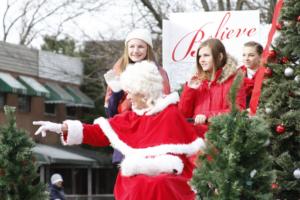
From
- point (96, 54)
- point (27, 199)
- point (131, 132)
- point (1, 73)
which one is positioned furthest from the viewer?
point (1, 73)

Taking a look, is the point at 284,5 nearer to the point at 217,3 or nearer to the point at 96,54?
the point at 217,3

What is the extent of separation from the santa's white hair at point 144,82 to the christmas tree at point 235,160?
1147 millimetres

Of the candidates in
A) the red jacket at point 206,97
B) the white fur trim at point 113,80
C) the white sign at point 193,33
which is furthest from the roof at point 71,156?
the red jacket at point 206,97

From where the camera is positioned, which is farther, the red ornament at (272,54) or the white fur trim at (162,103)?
the red ornament at (272,54)

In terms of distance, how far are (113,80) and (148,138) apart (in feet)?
3.57

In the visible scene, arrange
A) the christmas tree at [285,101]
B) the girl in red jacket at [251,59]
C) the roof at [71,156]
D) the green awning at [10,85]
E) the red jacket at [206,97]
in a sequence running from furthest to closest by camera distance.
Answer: the roof at [71,156] < the green awning at [10,85] < the girl in red jacket at [251,59] < the red jacket at [206,97] < the christmas tree at [285,101]

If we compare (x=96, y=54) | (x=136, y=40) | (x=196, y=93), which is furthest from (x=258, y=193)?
(x=96, y=54)

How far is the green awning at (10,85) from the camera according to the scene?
34.7 meters

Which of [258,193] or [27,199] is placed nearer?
[258,193]

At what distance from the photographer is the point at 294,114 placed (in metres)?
6.87

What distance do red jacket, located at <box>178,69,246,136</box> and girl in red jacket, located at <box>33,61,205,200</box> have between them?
2.25 feet

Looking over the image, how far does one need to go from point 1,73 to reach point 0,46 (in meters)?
1.25

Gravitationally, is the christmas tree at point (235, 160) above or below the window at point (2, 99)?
below

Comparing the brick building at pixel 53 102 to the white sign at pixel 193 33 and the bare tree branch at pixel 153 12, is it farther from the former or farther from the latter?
the white sign at pixel 193 33
